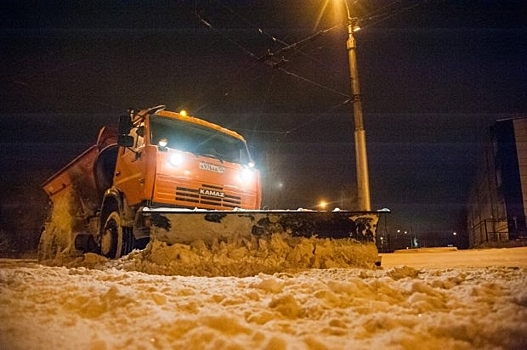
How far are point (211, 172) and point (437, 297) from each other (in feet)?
16.7

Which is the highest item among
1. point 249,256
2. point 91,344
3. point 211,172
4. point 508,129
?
point 508,129

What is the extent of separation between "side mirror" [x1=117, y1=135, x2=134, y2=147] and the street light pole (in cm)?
606

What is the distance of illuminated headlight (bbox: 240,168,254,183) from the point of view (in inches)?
309

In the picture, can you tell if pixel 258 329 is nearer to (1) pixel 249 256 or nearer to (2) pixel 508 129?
(1) pixel 249 256

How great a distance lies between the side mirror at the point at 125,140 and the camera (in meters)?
6.85

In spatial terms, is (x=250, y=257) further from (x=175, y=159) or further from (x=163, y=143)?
(x=163, y=143)

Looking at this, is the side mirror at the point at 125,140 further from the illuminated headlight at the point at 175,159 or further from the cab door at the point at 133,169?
the illuminated headlight at the point at 175,159

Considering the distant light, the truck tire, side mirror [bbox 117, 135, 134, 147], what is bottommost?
the truck tire

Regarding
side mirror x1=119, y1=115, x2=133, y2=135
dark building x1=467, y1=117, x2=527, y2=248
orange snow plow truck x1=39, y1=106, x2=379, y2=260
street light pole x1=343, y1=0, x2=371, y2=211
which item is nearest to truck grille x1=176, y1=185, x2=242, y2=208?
orange snow plow truck x1=39, y1=106, x2=379, y2=260

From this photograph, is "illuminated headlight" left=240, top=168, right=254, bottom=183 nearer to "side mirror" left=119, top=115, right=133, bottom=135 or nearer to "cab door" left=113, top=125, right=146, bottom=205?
"cab door" left=113, top=125, right=146, bottom=205

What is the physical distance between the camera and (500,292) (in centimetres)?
274

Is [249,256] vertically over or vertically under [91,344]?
over

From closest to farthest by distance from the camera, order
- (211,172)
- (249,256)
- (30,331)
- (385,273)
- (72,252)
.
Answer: (30,331) < (385,273) < (249,256) < (211,172) < (72,252)

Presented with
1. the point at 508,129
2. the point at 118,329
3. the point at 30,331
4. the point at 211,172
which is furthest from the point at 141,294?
the point at 508,129
